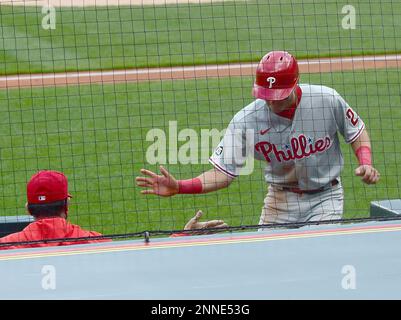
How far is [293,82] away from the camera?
551 centimetres

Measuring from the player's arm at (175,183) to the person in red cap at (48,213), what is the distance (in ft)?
1.40

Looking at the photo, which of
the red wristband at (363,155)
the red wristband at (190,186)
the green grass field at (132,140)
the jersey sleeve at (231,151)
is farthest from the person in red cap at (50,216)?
the green grass field at (132,140)

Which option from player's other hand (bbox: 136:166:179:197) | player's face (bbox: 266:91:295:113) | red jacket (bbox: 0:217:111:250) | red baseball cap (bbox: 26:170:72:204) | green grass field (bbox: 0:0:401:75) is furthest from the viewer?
green grass field (bbox: 0:0:401:75)

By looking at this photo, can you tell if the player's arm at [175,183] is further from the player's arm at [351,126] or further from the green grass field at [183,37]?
the green grass field at [183,37]

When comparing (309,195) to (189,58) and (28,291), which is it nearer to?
(28,291)

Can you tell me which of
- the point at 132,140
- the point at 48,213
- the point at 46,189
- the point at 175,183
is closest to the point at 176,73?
the point at 132,140

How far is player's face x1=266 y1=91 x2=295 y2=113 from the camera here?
557cm

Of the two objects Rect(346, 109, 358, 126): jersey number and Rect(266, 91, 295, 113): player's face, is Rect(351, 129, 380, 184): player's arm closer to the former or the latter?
Rect(346, 109, 358, 126): jersey number

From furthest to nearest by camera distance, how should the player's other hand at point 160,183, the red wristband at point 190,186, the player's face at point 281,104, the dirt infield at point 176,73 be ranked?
the dirt infield at point 176,73, the player's face at point 281,104, the red wristband at point 190,186, the player's other hand at point 160,183

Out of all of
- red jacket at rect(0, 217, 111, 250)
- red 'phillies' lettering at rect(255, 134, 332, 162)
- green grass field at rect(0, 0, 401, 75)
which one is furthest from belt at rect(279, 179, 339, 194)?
green grass field at rect(0, 0, 401, 75)

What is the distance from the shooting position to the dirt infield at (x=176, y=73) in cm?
1375

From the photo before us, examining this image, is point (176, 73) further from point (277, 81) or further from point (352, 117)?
point (277, 81)
